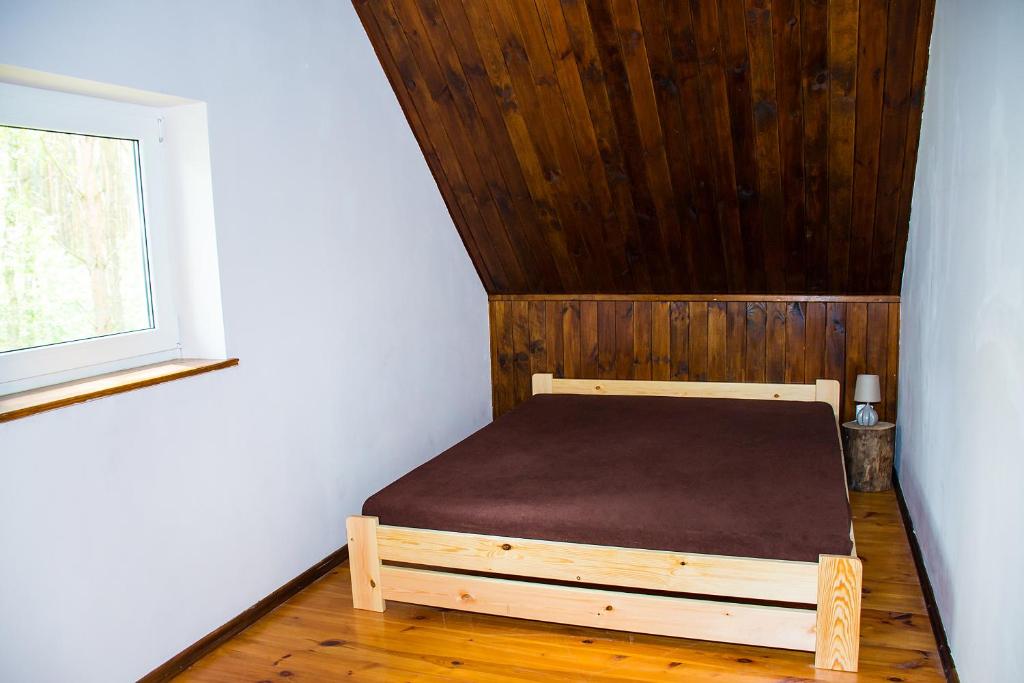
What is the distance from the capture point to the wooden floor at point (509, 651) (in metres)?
2.29


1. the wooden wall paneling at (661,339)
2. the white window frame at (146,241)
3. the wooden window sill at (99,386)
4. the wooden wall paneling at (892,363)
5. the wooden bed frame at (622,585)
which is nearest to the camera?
the wooden window sill at (99,386)

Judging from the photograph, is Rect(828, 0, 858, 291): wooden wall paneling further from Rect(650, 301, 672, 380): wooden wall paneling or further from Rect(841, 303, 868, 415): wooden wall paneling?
Rect(650, 301, 672, 380): wooden wall paneling

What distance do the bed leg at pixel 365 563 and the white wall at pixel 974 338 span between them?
5.50 feet

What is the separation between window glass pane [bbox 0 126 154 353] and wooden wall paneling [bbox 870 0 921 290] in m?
2.58

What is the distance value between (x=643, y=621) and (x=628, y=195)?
2.08m

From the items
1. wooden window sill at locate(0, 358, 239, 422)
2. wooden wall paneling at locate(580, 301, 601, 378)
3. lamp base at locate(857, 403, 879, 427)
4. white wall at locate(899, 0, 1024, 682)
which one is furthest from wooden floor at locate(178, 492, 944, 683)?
wooden wall paneling at locate(580, 301, 601, 378)

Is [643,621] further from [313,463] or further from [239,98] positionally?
[239,98]

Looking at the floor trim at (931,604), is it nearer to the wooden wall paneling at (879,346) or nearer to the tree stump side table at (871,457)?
the tree stump side table at (871,457)

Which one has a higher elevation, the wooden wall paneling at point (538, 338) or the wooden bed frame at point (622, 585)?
the wooden wall paneling at point (538, 338)

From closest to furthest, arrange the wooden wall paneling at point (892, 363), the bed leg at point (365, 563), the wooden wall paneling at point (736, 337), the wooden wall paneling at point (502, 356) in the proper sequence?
the bed leg at point (365, 563) < the wooden wall paneling at point (892, 363) < the wooden wall paneling at point (736, 337) < the wooden wall paneling at point (502, 356)

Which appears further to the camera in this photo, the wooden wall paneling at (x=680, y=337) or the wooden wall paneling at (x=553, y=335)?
the wooden wall paneling at (x=553, y=335)

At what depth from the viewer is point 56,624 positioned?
80.2 inches

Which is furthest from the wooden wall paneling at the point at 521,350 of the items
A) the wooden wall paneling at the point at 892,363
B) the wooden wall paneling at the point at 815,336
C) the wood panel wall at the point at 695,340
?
the wooden wall paneling at the point at 892,363

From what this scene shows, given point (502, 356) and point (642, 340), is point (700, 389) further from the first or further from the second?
point (502, 356)
